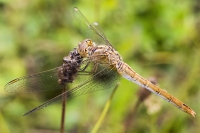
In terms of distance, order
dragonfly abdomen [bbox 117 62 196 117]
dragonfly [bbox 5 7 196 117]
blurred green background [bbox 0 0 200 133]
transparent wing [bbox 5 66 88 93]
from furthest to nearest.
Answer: blurred green background [bbox 0 0 200 133] → dragonfly abdomen [bbox 117 62 196 117] → transparent wing [bbox 5 66 88 93] → dragonfly [bbox 5 7 196 117]

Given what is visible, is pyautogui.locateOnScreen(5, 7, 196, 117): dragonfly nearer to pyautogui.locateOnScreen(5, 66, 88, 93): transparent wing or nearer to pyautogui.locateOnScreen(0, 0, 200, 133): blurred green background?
pyautogui.locateOnScreen(5, 66, 88, 93): transparent wing

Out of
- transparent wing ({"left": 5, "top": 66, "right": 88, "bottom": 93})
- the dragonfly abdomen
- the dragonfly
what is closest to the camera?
the dragonfly

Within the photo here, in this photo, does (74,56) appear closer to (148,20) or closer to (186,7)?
(148,20)

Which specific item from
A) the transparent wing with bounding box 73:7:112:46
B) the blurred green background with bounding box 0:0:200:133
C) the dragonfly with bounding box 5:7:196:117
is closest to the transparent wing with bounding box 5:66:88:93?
the dragonfly with bounding box 5:7:196:117

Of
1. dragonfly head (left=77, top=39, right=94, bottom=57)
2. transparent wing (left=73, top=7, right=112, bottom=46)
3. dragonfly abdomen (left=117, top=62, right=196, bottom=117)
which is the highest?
transparent wing (left=73, top=7, right=112, bottom=46)

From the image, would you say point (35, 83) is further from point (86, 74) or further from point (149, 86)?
point (149, 86)

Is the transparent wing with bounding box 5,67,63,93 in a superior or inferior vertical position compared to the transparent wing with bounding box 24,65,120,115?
superior

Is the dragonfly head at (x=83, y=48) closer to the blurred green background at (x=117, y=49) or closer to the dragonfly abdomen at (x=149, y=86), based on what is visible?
the dragonfly abdomen at (x=149, y=86)
